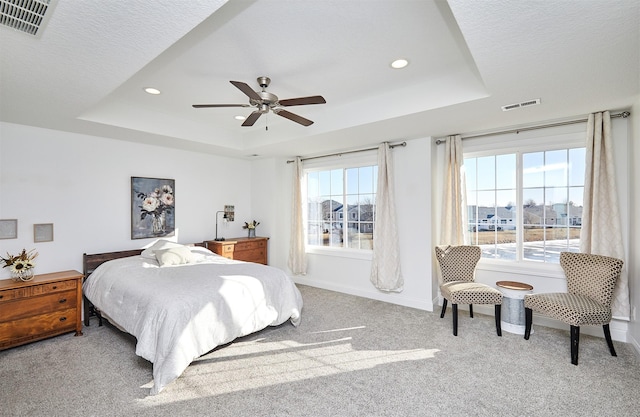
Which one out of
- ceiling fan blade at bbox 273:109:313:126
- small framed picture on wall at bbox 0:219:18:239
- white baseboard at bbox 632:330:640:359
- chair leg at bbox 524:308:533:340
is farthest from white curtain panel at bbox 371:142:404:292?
small framed picture on wall at bbox 0:219:18:239

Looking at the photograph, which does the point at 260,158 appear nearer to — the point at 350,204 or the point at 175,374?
the point at 350,204

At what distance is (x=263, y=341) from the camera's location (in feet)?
10.3

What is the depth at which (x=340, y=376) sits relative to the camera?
250 centimetres

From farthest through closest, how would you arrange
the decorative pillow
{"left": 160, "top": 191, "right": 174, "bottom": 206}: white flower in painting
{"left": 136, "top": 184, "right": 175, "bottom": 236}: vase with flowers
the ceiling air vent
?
{"left": 160, "top": 191, "right": 174, "bottom": 206}: white flower in painting → {"left": 136, "top": 184, "right": 175, "bottom": 236}: vase with flowers → the decorative pillow → the ceiling air vent

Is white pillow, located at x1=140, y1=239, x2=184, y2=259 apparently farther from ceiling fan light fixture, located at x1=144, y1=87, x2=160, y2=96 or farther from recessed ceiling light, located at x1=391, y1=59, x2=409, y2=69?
recessed ceiling light, located at x1=391, y1=59, x2=409, y2=69

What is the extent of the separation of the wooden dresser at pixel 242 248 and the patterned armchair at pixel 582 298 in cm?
401

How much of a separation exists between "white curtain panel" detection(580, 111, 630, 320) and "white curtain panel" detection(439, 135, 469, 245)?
1.21 meters

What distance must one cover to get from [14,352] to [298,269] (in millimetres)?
3612

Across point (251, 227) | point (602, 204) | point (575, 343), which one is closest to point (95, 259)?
point (251, 227)

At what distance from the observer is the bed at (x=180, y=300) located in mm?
2449

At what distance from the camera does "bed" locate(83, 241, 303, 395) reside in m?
2.45

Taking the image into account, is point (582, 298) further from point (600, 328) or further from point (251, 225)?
point (251, 225)

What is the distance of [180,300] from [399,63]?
283 centimetres

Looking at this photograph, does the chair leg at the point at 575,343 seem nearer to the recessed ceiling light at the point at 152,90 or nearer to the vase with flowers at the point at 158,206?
the recessed ceiling light at the point at 152,90
